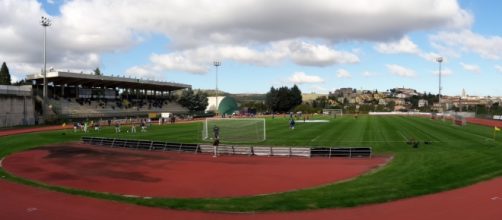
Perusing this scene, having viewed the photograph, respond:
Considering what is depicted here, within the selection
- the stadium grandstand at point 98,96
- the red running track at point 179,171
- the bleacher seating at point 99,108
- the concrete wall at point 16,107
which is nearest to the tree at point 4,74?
the stadium grandstand at point 98,96

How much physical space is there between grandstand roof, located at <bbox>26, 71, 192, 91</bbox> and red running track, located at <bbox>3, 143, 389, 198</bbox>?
163 ft

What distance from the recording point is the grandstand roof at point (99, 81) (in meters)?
76.8

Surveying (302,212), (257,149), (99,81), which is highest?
(99,81)

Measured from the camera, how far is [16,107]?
63281mm

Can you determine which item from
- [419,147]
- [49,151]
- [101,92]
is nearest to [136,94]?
[101,92]

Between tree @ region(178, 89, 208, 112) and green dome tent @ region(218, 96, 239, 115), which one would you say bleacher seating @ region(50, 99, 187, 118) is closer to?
tree @ region(178, 89, 208, 112)

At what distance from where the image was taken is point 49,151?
106 ft

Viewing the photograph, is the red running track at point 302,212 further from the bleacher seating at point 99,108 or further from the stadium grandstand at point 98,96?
the bleacher seating at point 99,108

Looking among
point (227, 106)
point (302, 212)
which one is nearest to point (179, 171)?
point (302, 212)

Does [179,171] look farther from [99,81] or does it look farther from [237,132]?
[99,81]

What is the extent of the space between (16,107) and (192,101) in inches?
2659

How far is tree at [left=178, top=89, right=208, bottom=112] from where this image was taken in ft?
415

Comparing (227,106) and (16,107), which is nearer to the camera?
(16,107)

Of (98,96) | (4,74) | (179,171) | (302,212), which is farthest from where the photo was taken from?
(4,74)
